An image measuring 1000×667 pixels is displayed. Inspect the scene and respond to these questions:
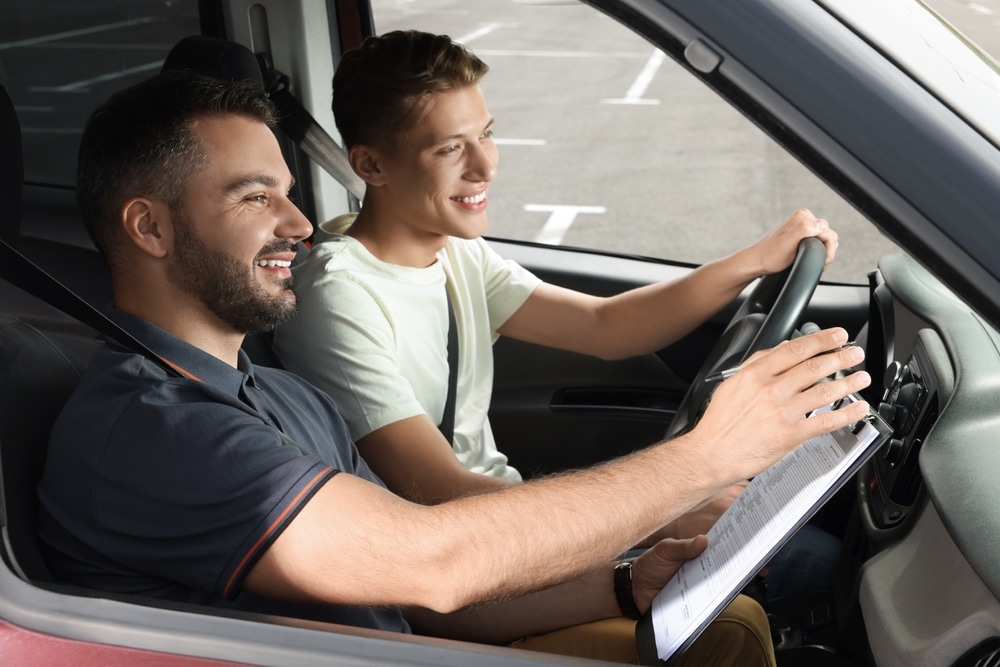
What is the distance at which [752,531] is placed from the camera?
4.43ft

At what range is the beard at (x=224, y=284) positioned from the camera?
1.52 metres

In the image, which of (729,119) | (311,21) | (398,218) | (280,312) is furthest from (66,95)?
(729,119)

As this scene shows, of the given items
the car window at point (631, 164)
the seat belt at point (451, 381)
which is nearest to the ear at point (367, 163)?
the seat belt at point (451, 381)

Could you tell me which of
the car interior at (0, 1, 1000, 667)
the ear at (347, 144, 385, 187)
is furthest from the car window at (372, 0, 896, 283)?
the ear at (347, 144, 385, 187)

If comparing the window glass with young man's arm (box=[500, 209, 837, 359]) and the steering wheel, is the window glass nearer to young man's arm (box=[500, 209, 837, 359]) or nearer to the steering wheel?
young man's arm (box=[500, 209, 837, 359])

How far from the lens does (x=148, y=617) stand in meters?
1.10

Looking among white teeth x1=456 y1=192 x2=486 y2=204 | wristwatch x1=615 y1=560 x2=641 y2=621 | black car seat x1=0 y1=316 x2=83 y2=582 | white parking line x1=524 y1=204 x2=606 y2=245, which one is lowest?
white parking line x1=524 y1=204 x2=606 y2=245

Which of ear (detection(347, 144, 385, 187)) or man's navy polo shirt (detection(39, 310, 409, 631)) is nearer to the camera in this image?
man's navy polo shirt (detection(39, 310, 409, 631))

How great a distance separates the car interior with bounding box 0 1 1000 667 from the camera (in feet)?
3.69

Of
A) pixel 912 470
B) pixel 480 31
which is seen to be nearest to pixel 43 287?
pixel 912 470

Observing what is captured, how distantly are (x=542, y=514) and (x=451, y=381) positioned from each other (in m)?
0.90

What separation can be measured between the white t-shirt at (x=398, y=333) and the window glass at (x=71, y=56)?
0.61m

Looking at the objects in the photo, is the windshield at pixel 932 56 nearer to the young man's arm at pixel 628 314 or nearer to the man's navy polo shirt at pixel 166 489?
the man's navy polo shirt at pixel 166 489

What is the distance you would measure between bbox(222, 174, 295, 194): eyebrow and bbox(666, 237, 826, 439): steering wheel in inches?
31.8
